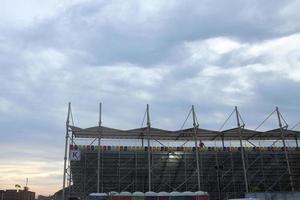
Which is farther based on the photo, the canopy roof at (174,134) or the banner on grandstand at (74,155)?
the canopy roof at (174,134)

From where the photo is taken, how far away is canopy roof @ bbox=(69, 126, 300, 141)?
1981 inches

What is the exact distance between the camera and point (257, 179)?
58781mm

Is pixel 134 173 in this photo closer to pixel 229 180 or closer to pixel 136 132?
pixel 136 132

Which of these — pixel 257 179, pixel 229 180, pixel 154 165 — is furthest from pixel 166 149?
pixel 257 179

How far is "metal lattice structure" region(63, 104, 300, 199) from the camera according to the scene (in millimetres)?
53312

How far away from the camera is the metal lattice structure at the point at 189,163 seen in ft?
175

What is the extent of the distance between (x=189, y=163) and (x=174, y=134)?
701cm

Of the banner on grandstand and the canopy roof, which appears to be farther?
the canopy roof

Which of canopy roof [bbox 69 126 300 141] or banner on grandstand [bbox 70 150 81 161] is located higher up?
canopy roof [bbox 69 126 300 141]

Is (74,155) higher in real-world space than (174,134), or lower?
lower

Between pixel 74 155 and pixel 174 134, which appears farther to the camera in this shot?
pixel 174 134

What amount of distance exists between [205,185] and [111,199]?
1975cm

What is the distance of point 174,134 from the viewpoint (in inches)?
2050

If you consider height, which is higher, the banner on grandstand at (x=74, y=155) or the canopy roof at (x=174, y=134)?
the canopy roof at (x=174, y=134)
